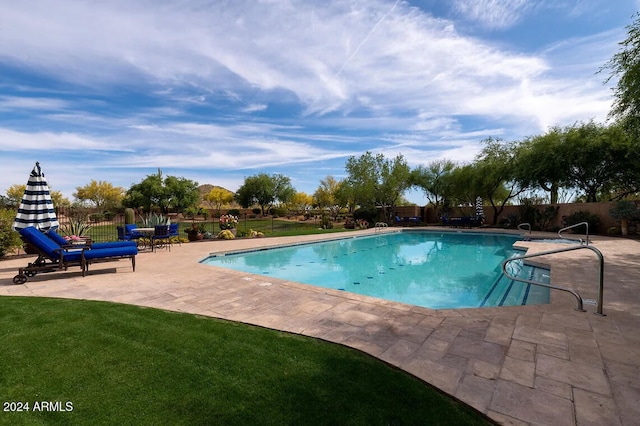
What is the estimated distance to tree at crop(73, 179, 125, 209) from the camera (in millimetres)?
46562

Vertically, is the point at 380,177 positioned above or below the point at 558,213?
above

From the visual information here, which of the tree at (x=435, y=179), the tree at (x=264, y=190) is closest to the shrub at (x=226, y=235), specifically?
the tree at (x=435, y=179)

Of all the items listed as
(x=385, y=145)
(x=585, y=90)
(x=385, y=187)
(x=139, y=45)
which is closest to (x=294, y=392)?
(x=139, y=45)

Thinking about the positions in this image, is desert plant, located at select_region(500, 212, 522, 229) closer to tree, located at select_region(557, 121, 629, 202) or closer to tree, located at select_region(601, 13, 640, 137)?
tree, located at select_region(557, 121, 629, 202)

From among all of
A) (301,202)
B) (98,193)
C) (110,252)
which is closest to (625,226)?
(110,252)

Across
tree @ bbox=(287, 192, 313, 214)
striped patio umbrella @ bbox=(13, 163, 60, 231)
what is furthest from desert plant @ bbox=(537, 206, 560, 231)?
tree @ bbox=(287, 192, 313, 214)

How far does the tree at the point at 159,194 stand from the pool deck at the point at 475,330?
107 ft

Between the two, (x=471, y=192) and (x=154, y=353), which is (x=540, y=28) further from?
(x=471, y=192)

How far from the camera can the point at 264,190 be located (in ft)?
134

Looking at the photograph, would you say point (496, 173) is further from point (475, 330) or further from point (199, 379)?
point (199, 379)

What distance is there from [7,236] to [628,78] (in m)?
16.1

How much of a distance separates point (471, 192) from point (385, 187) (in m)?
6.12

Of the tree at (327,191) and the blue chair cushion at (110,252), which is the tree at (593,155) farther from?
the tree at (327,191)

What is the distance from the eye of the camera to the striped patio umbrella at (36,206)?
6753 mm
